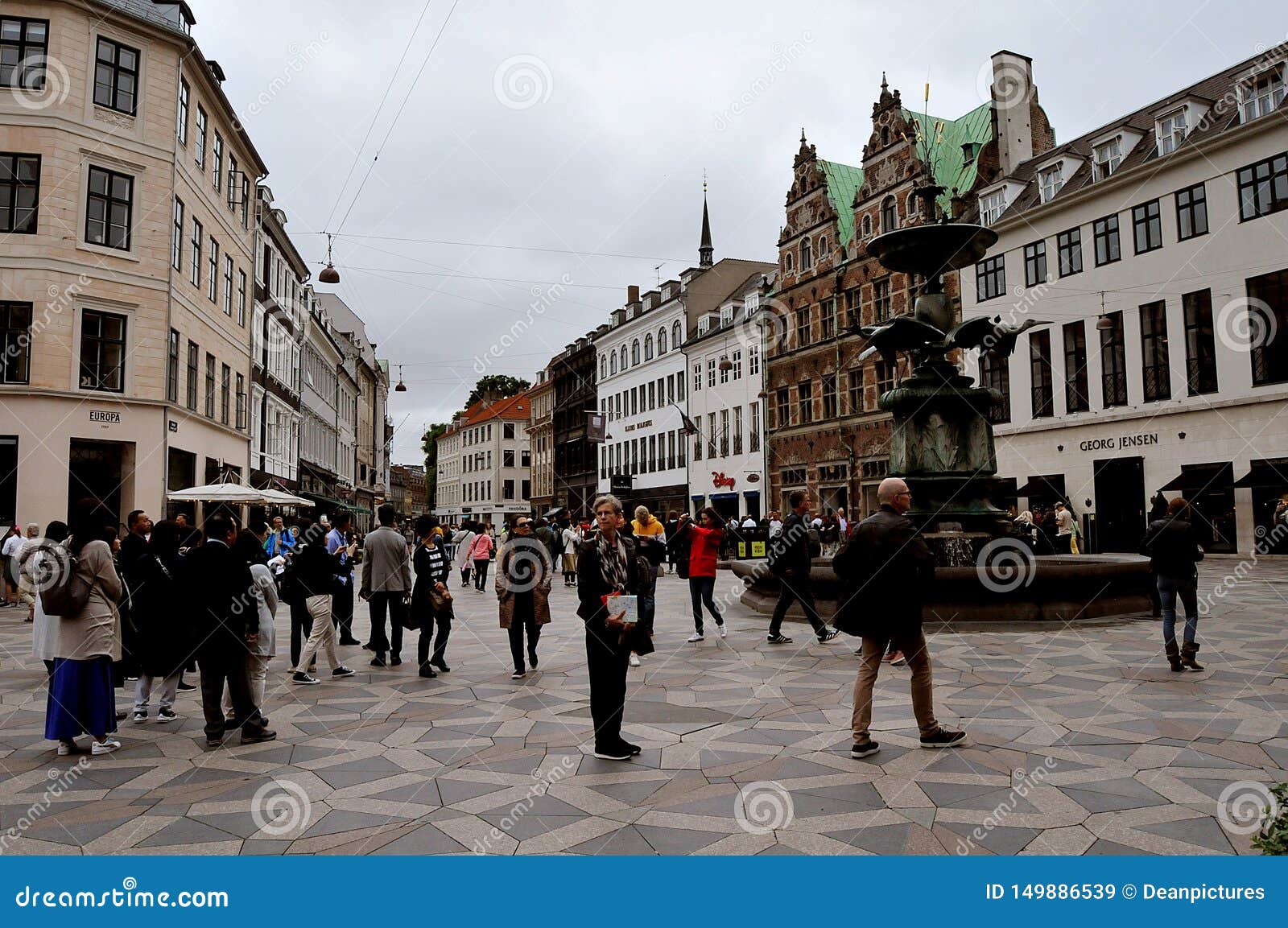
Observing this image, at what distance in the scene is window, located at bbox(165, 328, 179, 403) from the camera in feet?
74.9

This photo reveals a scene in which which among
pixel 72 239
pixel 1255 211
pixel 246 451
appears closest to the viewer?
pixel 72 239

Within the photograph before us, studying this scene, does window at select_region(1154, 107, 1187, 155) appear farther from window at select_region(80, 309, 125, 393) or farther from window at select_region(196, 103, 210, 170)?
window at select_region(80, 309, 125, 393)

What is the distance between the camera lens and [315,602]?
30.2ft

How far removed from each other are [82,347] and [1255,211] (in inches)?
1281

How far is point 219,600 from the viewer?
6.82 meters

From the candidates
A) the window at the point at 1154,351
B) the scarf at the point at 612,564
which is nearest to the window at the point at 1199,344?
the window at the point at 1154,351

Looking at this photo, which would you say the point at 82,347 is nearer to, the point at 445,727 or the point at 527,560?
the point at 527,560

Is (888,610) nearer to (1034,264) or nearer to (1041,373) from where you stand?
(1041,373)

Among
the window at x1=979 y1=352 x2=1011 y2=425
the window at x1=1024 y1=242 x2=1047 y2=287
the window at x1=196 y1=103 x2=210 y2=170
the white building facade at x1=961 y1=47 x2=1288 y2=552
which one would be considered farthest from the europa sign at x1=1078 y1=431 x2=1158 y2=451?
the window at x1=196 y1=103 x2=210 y2=170

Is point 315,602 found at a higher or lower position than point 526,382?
lower

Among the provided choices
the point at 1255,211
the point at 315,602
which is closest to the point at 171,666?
the point at 315,602

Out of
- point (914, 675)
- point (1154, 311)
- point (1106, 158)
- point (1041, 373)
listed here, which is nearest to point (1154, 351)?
point (1154, 311)

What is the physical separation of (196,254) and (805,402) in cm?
2870

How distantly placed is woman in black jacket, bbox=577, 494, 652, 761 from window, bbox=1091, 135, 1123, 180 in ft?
104
